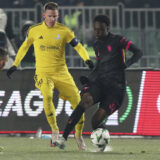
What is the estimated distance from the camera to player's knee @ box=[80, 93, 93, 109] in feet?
35.9

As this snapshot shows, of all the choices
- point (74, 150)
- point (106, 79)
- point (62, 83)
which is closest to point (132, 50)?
point (106, 79)

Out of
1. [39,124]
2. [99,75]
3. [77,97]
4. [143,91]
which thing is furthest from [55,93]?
[99,75]

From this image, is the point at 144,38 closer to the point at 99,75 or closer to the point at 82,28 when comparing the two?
the point at 82,28

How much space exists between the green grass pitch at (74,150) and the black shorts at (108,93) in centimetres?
67

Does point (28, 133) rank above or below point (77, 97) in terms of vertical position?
below

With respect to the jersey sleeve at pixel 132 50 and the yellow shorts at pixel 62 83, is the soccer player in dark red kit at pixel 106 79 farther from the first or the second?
the yellow shorts at pixel 62 83

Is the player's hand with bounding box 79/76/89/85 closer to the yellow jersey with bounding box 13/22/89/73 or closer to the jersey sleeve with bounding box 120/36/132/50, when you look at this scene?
the jersey sleeve with bounding box 120/36/132/50

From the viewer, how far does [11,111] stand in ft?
47.4

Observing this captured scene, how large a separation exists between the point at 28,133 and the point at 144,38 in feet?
16.2

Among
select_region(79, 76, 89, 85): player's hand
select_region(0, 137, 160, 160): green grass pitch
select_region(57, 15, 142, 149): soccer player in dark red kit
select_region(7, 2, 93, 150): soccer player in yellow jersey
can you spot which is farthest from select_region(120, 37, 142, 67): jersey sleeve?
select_region(0, 137, 160, 160): green grass pitch

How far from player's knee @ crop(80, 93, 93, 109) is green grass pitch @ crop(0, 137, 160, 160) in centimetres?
67

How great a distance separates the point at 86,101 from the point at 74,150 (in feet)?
3.43

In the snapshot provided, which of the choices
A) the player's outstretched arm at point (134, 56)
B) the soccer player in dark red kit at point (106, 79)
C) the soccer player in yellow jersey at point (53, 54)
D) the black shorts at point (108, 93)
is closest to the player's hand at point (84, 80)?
the soccer player in dark red kit at point (106, 79)

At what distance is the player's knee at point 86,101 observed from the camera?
10.9 metres
